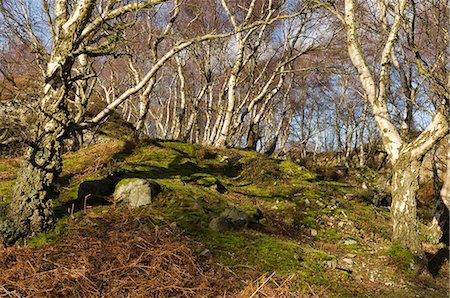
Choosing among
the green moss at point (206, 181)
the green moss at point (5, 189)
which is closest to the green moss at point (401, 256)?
the green moss at point (206, 181)

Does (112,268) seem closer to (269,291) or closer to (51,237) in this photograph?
(51,237)

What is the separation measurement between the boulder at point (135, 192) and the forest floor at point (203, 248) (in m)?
0.16

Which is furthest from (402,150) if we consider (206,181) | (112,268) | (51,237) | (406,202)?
(51,237)

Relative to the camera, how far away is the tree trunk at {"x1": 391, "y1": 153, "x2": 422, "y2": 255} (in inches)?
205

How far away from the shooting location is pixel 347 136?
2217 cm

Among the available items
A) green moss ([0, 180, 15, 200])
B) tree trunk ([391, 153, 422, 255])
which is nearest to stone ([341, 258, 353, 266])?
tree trunk ([391, 153, 422, 255])

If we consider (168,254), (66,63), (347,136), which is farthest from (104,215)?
(347,136)

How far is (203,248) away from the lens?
12.5ft

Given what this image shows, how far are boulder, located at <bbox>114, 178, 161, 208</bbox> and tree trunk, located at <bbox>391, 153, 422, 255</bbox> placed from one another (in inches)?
162

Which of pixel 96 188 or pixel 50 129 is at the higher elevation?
pixel 50 129

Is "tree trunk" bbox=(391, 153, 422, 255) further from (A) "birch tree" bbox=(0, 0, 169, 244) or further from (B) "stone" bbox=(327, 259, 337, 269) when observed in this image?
(A) "birch tree" bbox=(0, 0, 169, 244)

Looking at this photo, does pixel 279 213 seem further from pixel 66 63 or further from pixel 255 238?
pixel 66 63

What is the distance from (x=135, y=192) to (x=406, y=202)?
4479mm

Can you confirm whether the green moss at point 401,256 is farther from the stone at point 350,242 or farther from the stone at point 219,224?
the stone at point 219,224
